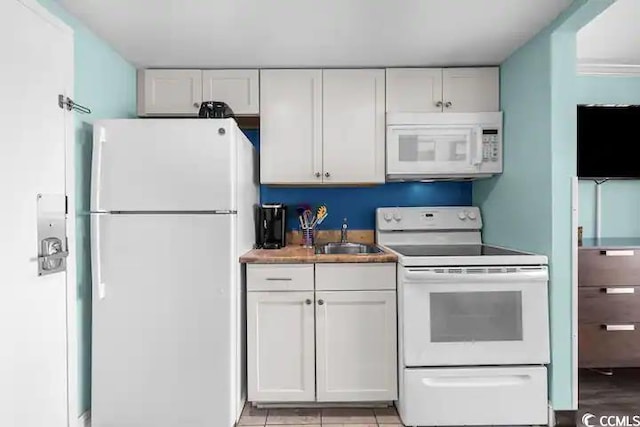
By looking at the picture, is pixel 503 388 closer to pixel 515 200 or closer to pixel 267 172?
pixel 515 200

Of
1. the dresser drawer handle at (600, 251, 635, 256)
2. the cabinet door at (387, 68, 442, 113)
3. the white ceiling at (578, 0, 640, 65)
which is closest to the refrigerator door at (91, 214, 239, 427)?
the cabinet door at (387, 68, 442, 113)

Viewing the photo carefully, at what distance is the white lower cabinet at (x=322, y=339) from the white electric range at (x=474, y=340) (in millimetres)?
165

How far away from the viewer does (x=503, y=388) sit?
6.91 ft

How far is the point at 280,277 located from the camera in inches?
88.8

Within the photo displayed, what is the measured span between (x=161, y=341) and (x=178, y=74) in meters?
1.71

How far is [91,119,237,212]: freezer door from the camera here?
2.00 m

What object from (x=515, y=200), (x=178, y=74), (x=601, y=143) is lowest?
(x=515, y=200)

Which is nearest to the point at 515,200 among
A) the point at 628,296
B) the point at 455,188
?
the point at 455,188

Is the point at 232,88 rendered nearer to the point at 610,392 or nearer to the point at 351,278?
the point at 351,278

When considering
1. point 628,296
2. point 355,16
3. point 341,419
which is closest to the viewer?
point 355,16

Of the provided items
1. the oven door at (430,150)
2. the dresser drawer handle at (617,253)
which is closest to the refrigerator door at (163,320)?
the oven door at (430,150)

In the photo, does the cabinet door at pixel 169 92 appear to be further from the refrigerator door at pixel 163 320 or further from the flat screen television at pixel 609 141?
the flat screen television at pixel 609 141

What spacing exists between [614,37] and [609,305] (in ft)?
5.40

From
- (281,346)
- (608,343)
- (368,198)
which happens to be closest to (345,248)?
(368,198)
